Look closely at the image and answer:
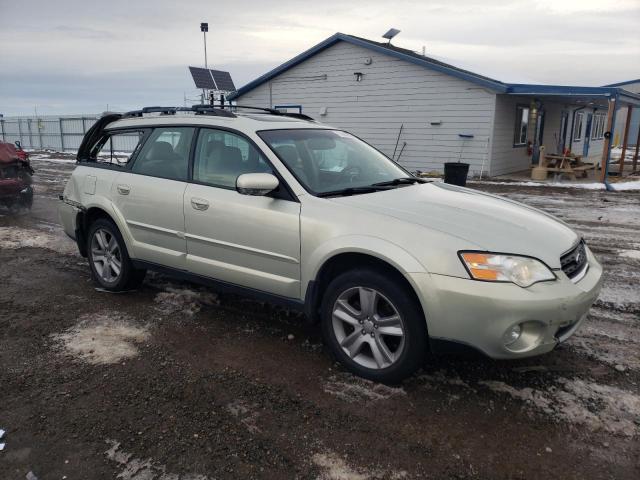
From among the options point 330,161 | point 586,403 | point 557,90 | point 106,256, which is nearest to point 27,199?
point 106,256

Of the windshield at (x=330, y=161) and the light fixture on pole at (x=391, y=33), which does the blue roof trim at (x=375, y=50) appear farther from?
the windshield at (x=330, y=161)

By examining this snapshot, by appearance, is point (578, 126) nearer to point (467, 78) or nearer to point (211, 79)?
point (467, 78)

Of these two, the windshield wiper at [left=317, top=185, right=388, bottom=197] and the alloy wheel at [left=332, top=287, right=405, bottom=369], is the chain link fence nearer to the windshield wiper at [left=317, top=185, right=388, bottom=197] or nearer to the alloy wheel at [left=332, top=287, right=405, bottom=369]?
the windshield wiper at [left=317, top=185, right=388, bottom=197]

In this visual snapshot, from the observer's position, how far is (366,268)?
328cm

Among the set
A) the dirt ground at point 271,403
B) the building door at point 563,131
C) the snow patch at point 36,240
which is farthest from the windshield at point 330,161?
the building door at point 563,131

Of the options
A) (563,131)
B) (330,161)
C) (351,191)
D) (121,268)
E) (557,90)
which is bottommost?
(121,268)

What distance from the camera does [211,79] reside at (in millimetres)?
21766

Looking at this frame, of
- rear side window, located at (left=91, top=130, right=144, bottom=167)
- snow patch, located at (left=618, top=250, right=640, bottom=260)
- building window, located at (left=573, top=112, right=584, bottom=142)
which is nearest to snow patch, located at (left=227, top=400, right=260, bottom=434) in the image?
rear side window, located at (left=91, top=130, right=144, bottom=167)

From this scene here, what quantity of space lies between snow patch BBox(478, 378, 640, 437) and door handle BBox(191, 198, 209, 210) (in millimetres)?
2486

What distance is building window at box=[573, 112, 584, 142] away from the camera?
23.5 meters

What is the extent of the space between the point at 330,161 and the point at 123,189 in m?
2.05

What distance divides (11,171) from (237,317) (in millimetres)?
7386

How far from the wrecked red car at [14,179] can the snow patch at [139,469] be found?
8.44 m

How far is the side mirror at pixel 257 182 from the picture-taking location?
3510 millimetres
